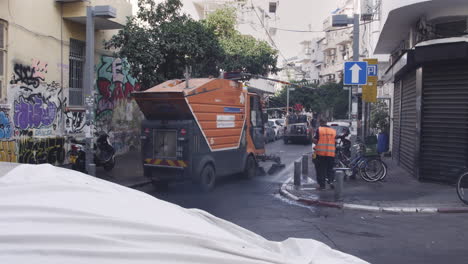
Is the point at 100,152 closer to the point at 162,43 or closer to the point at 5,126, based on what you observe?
the point at 5,126

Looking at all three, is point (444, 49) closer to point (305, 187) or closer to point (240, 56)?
point (305, 187)

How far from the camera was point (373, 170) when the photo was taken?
1263 centimetres

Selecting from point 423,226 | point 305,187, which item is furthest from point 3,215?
point 305,187

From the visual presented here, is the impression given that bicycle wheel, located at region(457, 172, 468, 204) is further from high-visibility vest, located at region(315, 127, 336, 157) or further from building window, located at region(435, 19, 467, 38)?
building window, located at region(435, 19, 467, 38)

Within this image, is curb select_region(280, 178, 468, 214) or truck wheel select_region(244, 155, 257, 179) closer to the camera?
curb select_region(280, 178, 468, 214)

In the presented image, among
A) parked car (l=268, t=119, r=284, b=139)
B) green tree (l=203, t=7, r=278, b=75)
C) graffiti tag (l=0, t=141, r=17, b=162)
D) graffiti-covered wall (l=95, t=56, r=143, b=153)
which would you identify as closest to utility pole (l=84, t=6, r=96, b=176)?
graffiti tag (l=0, t=141, r=17, b=162)

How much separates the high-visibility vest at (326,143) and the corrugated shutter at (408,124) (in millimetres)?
3016

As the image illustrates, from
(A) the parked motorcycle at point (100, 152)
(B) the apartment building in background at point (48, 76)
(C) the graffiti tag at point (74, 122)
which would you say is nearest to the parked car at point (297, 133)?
(B) the apartment building in background at point (48, 76)

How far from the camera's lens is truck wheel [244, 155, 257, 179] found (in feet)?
45.1

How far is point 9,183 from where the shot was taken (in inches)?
85.6

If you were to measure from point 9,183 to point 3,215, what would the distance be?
320 mm

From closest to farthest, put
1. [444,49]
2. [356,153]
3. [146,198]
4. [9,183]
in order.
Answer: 1. [9,183]
2. [146,198]
3. [444,49]
4. [356,153]

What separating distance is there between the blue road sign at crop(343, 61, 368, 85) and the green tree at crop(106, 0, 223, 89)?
19.0 feet

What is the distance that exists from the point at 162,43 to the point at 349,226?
31.7ft
